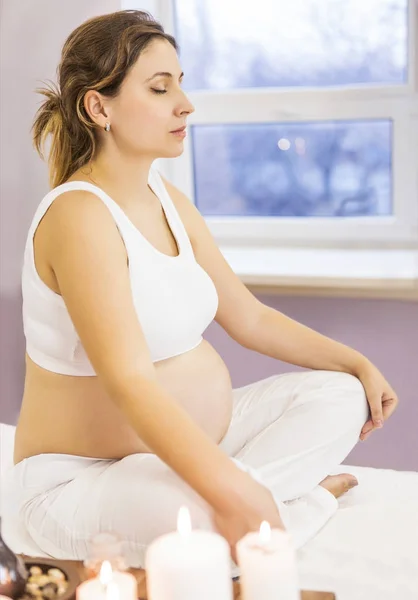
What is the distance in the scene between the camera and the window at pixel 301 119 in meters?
2.54

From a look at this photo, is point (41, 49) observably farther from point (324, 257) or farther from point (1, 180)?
point (324, 257)

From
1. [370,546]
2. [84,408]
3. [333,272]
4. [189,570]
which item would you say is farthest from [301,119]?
[189,570]

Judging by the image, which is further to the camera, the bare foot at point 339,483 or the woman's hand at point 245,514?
the bare foot at point 339,483

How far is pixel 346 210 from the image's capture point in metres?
2.67

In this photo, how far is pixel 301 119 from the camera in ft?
8.67

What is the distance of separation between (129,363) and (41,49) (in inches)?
53.7

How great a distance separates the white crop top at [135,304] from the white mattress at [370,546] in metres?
0.41

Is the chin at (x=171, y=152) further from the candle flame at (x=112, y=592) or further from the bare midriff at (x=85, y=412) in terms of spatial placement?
the candle flame at (x=112, y=592)

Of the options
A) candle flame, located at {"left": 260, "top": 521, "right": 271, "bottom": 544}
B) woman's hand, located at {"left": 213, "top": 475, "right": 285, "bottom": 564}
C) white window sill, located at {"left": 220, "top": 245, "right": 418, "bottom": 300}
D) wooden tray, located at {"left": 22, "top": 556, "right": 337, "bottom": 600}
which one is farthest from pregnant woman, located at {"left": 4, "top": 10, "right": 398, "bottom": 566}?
white window sill, located at {"left": 220, "top": 245, "right": 418, "bottom": 300}

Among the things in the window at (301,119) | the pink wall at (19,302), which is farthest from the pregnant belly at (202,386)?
the window at (301,119)

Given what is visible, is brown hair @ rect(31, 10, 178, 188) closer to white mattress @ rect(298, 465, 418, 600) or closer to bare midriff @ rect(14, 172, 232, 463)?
bare midriff @ rect(14, 172, 232, 463)

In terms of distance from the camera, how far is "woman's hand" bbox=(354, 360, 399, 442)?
1738mm

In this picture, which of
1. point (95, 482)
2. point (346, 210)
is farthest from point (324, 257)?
point (95, 482)

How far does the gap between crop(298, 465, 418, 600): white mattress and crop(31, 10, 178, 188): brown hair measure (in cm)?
76
